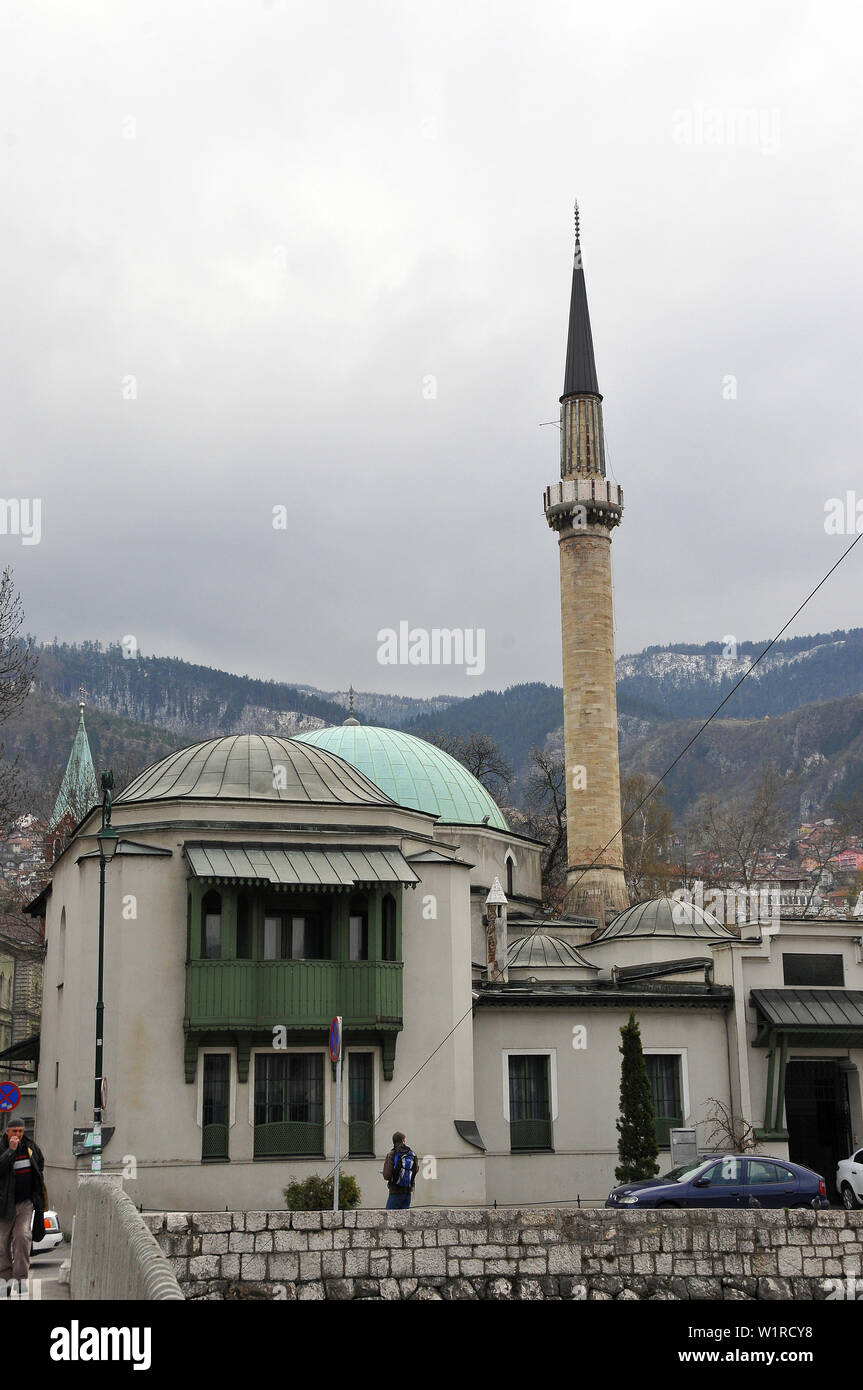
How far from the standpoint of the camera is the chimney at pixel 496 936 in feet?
110

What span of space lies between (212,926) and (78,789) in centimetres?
4682

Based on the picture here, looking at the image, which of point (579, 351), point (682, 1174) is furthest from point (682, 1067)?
point (579, 351)

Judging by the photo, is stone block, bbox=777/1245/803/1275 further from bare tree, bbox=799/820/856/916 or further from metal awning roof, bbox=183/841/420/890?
bare tree, bbox=799/820/856/916

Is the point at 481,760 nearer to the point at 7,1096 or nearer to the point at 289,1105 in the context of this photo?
the point at 289,1105

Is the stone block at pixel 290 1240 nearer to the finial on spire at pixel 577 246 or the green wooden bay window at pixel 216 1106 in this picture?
the green wooden bay window at pixel 216 1106

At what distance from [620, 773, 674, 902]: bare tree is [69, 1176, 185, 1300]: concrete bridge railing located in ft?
155

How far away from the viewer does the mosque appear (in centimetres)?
2589

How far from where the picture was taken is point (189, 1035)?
25.8 meters

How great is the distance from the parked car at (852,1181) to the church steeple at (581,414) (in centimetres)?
2595

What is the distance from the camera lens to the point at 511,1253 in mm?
15000

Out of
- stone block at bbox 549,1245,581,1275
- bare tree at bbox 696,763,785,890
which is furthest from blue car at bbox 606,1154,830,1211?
bare tree at bbox 696,763,785,890

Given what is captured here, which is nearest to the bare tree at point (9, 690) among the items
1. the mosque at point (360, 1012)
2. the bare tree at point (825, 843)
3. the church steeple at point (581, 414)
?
the mosque at point (360, 1012)
